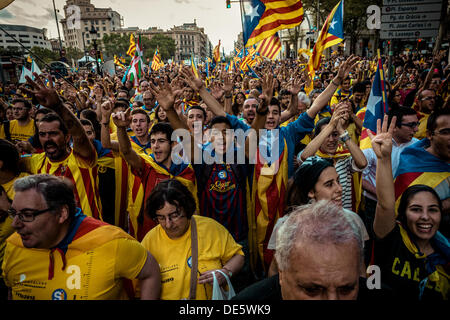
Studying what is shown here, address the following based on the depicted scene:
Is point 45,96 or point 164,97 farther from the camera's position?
point 164,97

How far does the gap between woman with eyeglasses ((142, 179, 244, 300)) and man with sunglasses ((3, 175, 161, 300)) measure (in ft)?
0.98

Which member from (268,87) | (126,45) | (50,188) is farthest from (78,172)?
(126,45)

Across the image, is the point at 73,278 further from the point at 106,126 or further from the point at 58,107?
the point at 106,126

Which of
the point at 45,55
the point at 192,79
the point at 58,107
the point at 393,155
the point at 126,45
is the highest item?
the point at 126,45

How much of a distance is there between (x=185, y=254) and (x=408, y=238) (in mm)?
1571

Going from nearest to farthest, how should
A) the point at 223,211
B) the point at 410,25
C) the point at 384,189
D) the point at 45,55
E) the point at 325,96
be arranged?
the point at 384,189 → the point at 223,211 → the point at 325,96 → the point at 410,25 → the point at 45,55

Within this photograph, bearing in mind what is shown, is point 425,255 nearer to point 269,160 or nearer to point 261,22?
point 269,160

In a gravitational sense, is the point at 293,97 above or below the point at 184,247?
above

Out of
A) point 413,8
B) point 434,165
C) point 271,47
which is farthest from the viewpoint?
point 271,47

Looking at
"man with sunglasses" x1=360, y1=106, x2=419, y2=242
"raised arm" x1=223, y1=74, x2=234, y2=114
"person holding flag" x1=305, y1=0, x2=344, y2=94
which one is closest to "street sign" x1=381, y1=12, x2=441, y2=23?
"person holding flag" x1=305, y1=0, x2=344, y2=94

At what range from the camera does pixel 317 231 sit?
1137 millimetres

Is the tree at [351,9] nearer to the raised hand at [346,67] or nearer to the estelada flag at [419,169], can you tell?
the raised hand at [346,67]
